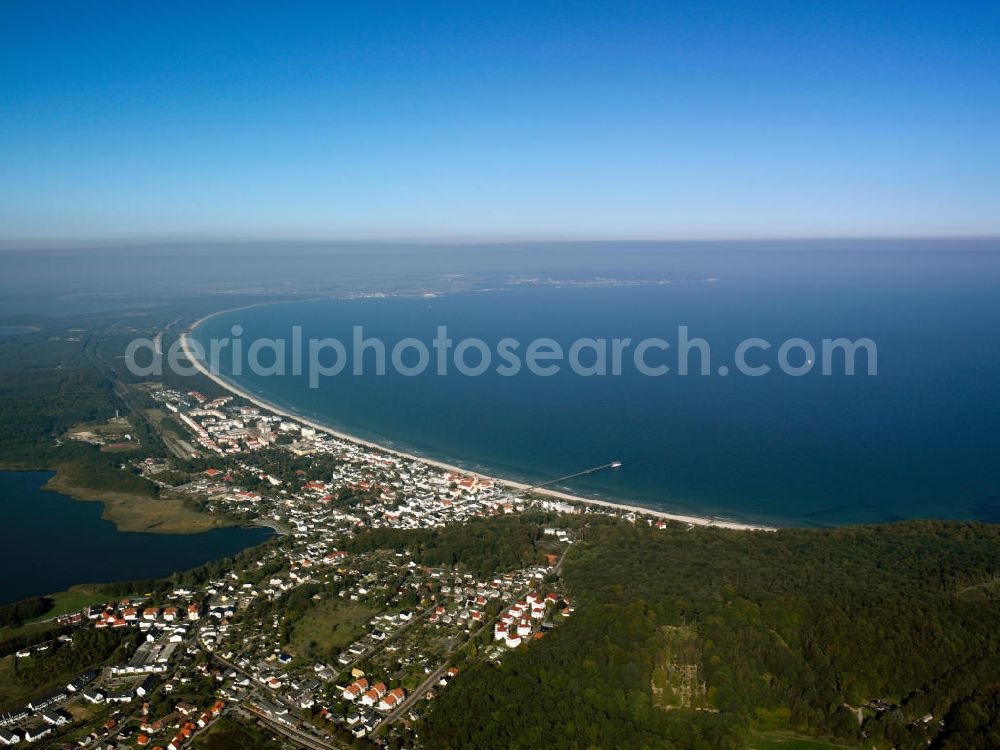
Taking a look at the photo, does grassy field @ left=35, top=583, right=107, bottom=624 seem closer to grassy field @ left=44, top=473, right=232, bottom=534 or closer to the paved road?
grassy field @ left=44, top=473, right=232, bottom=534

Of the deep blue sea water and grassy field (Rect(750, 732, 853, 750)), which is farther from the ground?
the deep blue sea water

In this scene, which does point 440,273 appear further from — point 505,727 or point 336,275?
point 505,727

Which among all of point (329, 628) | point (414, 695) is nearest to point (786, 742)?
point (414, 695)

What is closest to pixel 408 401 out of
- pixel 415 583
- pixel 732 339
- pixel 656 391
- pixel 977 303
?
pixel 656 391

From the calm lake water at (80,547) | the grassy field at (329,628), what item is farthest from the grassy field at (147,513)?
the grassy field at (329,628)

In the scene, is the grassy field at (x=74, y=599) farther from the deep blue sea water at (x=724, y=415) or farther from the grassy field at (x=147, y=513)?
the deep blue sea water at (x=724, y=415)

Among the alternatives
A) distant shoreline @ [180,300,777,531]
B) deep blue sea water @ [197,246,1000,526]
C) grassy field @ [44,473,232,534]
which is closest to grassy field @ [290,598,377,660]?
grassy field @ [44,473,232,534]

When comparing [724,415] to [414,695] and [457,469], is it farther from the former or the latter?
[414,695]
